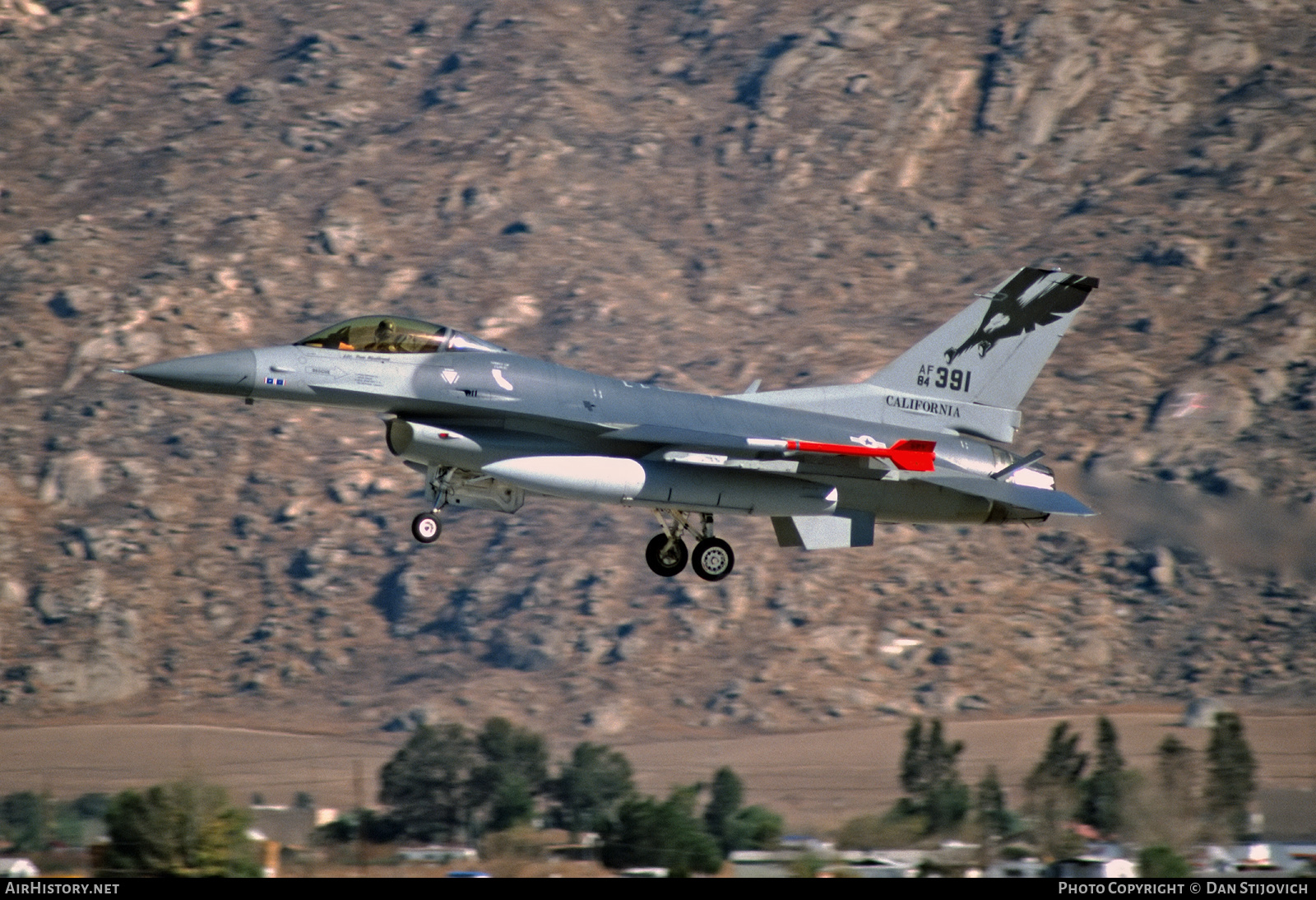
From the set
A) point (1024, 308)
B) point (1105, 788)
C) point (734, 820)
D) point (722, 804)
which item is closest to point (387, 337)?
point (1024, 308)

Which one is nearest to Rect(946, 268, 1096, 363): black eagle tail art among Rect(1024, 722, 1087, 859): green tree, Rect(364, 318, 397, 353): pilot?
Rect(364, 318, 397, 353): pilot

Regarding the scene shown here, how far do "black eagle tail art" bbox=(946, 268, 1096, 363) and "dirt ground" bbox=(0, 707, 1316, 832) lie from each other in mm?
35805

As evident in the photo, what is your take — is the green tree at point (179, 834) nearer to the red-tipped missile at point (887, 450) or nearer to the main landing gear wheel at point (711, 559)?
the main landing gear wheel at point (711, 559)

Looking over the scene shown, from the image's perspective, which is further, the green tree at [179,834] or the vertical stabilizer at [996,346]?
the green tree at [179,834]

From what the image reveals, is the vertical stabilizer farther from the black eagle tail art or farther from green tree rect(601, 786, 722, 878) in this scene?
green tree rect(601, 786, 722, 878)

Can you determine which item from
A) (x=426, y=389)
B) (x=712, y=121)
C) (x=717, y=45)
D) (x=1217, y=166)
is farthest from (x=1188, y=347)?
(x=426, y=389)

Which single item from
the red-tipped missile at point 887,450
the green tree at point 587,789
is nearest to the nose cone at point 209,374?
the red-tipped missile at point 887,450

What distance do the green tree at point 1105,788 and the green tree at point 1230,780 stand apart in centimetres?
294

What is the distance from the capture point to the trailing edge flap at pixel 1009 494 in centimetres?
2652

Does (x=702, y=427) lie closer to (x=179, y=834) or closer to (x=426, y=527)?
(x=426, y=527)

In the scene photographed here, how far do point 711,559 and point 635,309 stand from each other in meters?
64.0

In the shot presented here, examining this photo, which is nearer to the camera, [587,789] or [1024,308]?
[1024,308]

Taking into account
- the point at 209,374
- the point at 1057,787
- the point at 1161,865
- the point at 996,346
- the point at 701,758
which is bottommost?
the point at 1161,865

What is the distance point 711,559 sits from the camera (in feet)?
87.7
